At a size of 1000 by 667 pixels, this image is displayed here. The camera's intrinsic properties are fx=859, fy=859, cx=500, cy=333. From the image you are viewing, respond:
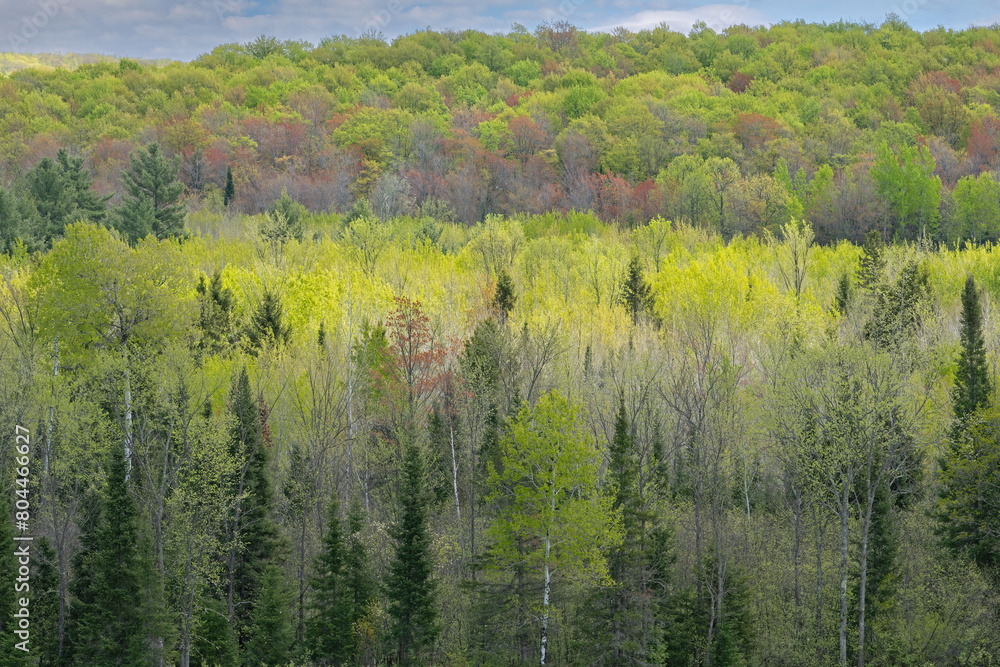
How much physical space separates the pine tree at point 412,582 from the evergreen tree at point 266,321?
18.8m

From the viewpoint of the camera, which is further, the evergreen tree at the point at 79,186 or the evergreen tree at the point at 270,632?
the evergreen tree at the point at 79,186

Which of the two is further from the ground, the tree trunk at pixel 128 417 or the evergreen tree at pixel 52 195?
the evergreen tree at pixel 52 195

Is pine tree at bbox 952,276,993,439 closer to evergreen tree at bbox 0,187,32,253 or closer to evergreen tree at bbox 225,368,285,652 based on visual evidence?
evergreen tree at bbox 225,368,285,652

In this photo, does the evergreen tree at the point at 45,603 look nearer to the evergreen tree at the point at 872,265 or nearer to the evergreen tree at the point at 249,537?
the evergreen tree at the point at 249,537

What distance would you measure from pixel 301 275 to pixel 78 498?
22.2 meters

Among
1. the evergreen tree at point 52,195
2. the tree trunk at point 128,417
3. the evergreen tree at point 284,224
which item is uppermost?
the evergreen tree at point 52,195

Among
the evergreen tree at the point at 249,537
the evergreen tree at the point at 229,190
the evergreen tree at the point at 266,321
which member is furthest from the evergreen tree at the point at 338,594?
the evergreen tree at the point at 229,190

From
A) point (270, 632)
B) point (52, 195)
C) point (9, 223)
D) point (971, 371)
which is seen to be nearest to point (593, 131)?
point (52, 195)

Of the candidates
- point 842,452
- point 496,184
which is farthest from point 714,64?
point 842,452

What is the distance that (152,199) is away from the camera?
208 ft

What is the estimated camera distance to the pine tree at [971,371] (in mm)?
32531

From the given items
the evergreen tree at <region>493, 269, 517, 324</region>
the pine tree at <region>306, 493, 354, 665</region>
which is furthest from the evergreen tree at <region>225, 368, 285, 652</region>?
the evergreen tree at <region>493, 269, 517, 324</region>

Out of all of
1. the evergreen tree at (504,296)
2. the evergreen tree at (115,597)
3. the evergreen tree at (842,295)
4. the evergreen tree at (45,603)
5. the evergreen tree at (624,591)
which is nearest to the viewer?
the evergreen tree at (115,597)

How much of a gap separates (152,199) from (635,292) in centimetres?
3618
